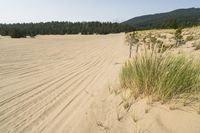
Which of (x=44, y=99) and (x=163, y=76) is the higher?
(x=163, y=76)

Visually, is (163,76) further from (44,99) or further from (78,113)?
(44,99)

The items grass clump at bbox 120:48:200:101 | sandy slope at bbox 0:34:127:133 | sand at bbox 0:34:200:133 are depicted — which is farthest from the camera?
grass clump at bbox 120:48:200:101

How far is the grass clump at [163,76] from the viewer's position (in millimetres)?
4547

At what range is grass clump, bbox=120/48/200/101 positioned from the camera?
4.55m

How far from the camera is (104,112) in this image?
4719 millimetres

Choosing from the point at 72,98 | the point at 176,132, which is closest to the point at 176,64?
the point at 176,132

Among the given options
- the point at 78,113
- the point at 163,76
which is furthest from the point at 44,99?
the point at 163,76

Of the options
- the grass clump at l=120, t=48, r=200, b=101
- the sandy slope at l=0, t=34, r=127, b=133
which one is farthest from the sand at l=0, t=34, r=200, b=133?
the grass clump at l=120, t=48, r=200, b=101

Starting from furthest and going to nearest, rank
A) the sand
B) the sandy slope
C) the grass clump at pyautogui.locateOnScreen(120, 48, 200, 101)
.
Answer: the grass clump at pyautogui.locateOnScreen(120, 48, 200, 101) < the sandy slope < the sand

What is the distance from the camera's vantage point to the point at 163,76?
4645 mm

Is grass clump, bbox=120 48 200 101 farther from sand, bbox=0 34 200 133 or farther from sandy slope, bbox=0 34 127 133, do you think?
sandy slope, bbox=0 34 127 133

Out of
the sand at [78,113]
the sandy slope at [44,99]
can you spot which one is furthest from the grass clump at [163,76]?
the sandy slope at [44,99]

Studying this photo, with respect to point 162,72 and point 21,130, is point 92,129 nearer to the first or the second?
point 21,130

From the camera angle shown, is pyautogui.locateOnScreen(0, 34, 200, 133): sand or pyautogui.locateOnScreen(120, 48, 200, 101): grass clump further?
pyautogui.locateOnScreen(120, 48, 200, 101): grass clump
